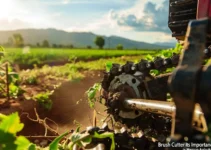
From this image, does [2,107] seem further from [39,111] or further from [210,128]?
[210,128]

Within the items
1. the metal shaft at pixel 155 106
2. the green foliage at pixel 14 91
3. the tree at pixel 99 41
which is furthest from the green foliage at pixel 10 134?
the tree at pixel 99 41

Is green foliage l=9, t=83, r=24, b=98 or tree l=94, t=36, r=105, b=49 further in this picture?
tree l=94, t=36, r=105, b=49

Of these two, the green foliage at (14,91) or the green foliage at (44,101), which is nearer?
the green foliage at (44,101)

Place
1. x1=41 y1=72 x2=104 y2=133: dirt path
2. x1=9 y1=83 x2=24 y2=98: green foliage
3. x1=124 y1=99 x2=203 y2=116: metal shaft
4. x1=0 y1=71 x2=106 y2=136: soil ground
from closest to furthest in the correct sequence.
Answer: x1=124 y1=99 x2=203 y2=116: metal shaft, x1=0 y1=71 x2=106 y2=136: soil ground, x1=41 y1=72 x2=104 y2=133: dirt path, x1=9 y1=83 x2=24 y2=98: green foliage

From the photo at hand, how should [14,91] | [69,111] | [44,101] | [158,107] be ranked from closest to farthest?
[158,107], [44,101], [69,111], [14,91]

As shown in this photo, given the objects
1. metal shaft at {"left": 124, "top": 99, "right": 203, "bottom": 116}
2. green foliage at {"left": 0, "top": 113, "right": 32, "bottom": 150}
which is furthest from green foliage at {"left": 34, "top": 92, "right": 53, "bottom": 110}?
green foliage at {"left": 0, "top": 113, "right": 32, "bottom": 150}

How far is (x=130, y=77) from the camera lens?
3807 mm

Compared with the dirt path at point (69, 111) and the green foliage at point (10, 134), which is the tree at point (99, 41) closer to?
the dirt path at point (69, 111)

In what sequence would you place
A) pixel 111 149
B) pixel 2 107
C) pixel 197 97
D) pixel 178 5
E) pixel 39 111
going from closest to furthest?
1. pixel 197 97
2. pixel 111 149
3. pixel 178 5
4. pixel 2 107
5. pixel 39 111

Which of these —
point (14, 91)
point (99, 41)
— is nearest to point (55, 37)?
point (99, 41)

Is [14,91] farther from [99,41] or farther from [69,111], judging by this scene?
[99,41]

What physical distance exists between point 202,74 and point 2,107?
525cm

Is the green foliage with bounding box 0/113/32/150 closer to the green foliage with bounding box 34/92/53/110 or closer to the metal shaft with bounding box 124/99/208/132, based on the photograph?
the metal shaft with bounding box 124/99/208/132

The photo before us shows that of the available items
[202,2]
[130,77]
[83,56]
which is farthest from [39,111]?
[83,56]
